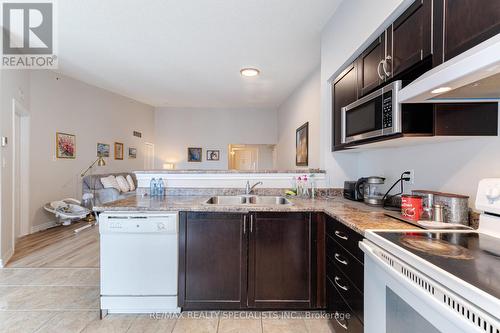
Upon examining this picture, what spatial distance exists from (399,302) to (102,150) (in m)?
6.15

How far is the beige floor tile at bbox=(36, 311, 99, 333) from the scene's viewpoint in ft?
5.85

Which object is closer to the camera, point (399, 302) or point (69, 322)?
point (399, 302)

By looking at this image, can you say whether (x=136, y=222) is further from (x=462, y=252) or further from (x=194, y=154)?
(x=194, y=154)

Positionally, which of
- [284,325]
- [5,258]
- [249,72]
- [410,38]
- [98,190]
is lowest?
[284,325]

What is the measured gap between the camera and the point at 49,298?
217cm

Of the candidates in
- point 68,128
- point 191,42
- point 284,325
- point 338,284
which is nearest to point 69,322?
point 284,325

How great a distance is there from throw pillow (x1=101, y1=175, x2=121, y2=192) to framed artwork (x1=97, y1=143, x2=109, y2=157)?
62 centimetres

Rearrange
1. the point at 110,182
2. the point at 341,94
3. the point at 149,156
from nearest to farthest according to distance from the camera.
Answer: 1. the point at 341,94
2. the point at 110,182
3. the point at 149,156

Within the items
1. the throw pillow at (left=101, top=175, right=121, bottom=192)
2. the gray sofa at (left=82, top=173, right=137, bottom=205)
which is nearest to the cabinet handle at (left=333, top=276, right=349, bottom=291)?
the gray sofa at (left=82, top=173, right=137, bottom=205)

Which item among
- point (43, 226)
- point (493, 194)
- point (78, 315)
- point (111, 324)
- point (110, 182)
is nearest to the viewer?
point (493, 194)

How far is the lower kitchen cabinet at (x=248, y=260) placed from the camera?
1.90 metres

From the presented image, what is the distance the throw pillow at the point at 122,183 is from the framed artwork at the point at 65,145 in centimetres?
97

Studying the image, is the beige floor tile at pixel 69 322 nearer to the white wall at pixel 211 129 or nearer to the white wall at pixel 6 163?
the white wall at pixel 6 163

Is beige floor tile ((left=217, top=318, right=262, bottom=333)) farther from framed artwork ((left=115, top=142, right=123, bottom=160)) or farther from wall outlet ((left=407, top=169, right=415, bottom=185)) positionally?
framed artwork ((left=115, top=142, right=123, bottom=160))
